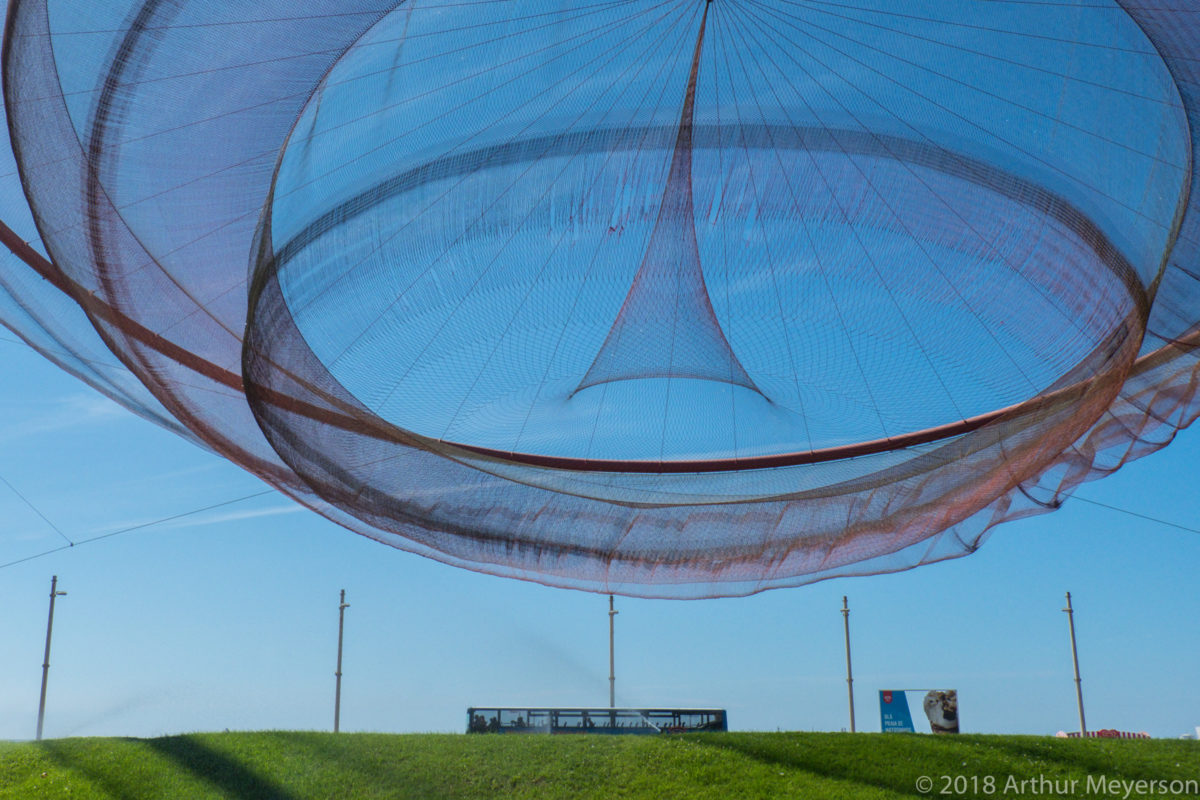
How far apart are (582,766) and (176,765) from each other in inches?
230

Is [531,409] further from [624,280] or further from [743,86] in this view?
[743,86]

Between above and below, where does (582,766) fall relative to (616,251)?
below

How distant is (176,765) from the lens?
14.9 meters

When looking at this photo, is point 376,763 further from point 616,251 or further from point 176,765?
point 616,251

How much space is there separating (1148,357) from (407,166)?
4.97 metres

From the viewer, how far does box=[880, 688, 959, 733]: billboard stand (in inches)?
716

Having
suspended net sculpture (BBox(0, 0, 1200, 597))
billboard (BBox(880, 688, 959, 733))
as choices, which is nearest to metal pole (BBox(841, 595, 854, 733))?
billboard (BBox(880, 688, 959, 733))

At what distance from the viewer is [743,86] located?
7.40 metres

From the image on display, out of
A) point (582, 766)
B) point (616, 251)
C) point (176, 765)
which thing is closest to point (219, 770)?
point (176, 765)

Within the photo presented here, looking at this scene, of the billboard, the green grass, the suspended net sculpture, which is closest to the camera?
the suspended net sculpture

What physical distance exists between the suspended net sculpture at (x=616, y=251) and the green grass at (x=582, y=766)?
24.9ft

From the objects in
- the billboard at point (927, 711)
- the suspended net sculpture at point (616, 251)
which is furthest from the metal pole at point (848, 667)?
the suspended net sculpture at point (616, 251)

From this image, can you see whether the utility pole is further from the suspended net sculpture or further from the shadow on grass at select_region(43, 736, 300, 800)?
the suspended net sculpture

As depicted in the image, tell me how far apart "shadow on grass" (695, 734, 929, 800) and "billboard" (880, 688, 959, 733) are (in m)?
3.26
